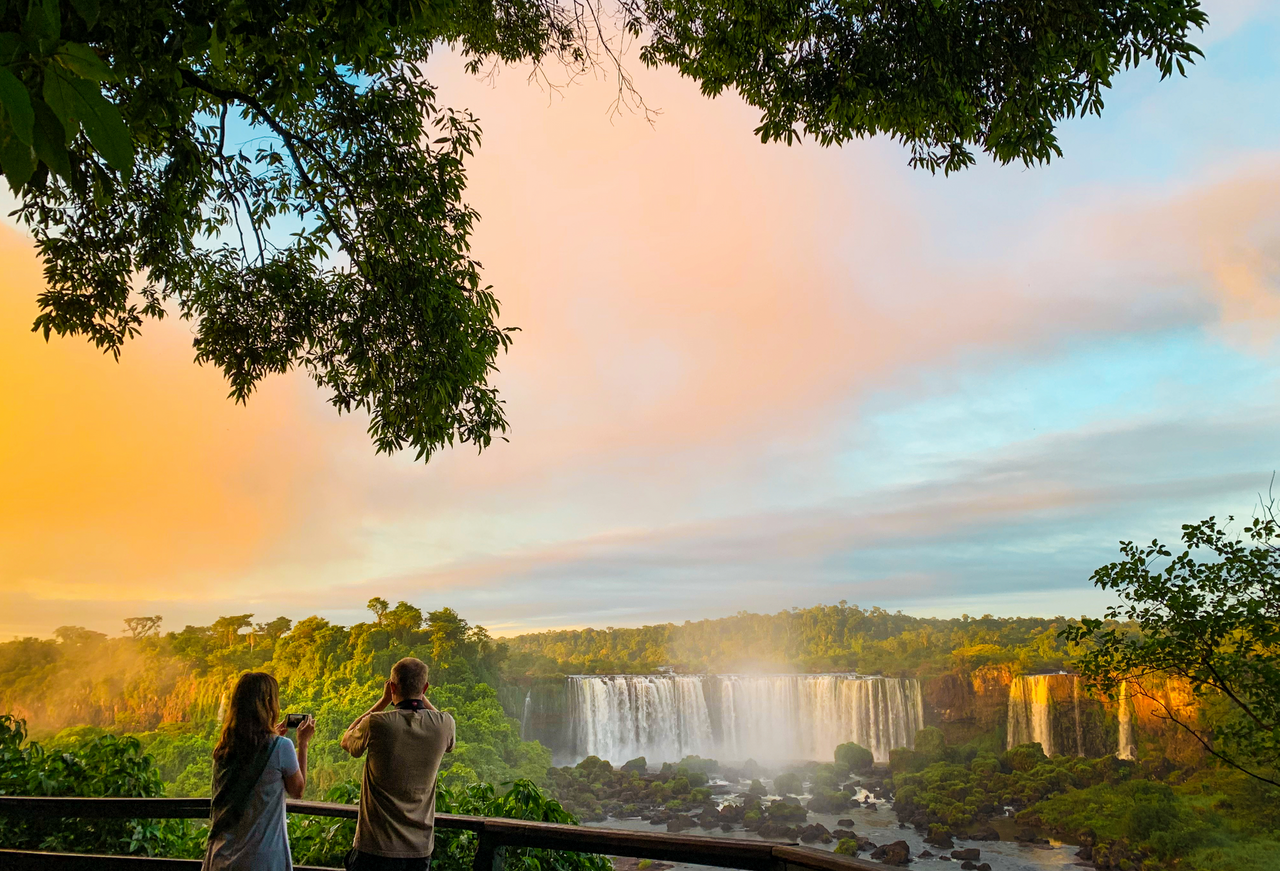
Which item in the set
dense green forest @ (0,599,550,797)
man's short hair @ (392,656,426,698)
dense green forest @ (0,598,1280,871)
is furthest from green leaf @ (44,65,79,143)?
dense green forest @ (0,599,550,797)

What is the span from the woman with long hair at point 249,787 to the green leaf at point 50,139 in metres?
1.64

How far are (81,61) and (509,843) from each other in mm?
2005

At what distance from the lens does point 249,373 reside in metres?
4.78

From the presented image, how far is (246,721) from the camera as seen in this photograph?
1851 mm

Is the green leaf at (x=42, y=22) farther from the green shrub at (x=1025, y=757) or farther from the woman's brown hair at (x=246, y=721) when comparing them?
the green shrub at (x=1025, y=757)

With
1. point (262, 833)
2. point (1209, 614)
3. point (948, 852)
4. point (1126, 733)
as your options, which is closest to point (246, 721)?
point (262, 833)

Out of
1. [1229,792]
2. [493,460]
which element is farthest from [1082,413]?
[493,460]

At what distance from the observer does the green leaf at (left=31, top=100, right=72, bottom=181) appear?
499 millimetres

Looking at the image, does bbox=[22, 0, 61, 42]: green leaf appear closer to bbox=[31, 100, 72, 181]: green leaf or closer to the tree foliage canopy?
bbox=[31, 100, 72, 181]: green leaf

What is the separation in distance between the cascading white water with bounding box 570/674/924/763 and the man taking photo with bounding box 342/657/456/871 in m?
22.0

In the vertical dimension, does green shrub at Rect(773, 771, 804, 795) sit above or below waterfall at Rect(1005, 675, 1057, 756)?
below

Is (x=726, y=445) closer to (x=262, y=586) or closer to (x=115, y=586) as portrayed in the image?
(x=262, y=586)

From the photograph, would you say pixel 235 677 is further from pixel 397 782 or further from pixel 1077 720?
pixel 1077 720

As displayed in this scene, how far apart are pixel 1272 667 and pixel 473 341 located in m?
7.70
